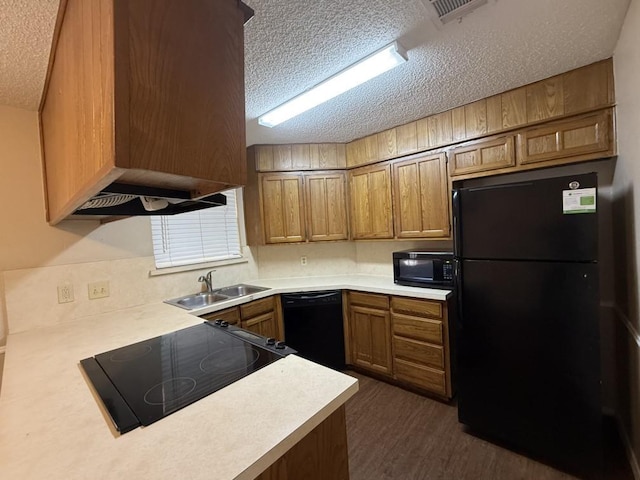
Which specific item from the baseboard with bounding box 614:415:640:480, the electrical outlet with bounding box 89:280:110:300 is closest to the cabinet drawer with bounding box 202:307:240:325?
the electrical outlet with bounding box 89:280:110:300

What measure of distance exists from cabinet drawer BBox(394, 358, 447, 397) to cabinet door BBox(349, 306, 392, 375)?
0.10 metres

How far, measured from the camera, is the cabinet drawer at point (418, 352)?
7.32 feet

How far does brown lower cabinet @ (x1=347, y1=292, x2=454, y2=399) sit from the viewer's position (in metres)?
2.21

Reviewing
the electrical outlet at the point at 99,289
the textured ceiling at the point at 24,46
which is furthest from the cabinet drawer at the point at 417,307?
the textured ceiling at the point at 24,46

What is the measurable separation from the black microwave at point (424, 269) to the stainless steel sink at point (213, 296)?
131 cm

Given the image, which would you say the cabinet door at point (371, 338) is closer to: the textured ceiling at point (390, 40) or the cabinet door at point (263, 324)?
the cabinet door at point (263, 324)

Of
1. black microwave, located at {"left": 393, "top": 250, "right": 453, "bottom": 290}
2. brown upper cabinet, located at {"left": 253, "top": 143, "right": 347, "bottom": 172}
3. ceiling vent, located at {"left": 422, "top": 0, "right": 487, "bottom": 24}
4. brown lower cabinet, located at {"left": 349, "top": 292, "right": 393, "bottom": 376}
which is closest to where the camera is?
ceiling vent, located at {"left": 422, "top": 0, "right": 487, "bottom": 24}

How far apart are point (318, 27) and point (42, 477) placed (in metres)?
1.73

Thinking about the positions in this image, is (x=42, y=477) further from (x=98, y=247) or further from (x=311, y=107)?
(x=311, y=107)

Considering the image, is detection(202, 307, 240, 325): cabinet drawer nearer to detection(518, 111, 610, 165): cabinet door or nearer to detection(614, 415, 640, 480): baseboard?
detection(518, 111, 610, 165): cabinet door

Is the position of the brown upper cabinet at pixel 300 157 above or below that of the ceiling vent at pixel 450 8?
below

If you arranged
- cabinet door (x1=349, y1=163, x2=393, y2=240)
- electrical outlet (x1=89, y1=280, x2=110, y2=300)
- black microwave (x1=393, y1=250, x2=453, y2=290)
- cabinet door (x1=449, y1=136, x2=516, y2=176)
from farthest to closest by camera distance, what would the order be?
cabinet door (x1=349, y1=163, x2=393, y2=240), black microwave (x1=393, y1=250, x2=453, y2=290), cabinet door (x1=449, y1=136, x2=516, y2=176), electrical outlet (x1=89, y1=280, x2=110, y2=300)

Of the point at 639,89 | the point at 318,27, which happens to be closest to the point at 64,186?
the point at 318,27

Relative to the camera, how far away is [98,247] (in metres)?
2.02
